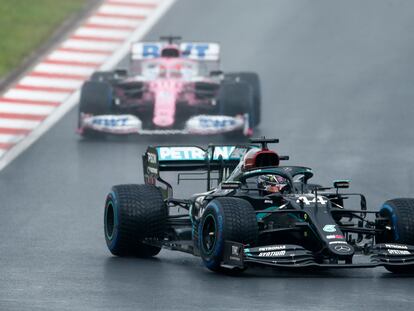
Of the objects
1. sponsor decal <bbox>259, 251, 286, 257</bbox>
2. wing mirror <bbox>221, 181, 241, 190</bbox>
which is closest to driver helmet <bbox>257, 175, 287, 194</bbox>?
wing mirror <bbox>221, 181, 241, 190</bbox>

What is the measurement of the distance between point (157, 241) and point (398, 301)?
13.8 feet

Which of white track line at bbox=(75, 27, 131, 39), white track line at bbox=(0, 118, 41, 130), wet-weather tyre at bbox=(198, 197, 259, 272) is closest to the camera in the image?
wet-weather tyre at bbox=(198, 197, 259, 272)

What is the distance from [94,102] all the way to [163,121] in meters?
1.52

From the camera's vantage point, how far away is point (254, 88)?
1388 inches

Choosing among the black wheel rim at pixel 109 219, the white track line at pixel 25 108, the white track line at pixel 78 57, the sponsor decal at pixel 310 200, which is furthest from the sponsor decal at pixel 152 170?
the white track line at pixel 78 57

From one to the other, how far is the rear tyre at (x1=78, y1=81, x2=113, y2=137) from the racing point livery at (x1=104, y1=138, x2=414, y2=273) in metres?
12.1

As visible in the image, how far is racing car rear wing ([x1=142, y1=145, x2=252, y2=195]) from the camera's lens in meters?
20.8

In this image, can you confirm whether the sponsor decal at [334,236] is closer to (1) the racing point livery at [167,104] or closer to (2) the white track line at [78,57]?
(1) the racing point livery at [167,104]

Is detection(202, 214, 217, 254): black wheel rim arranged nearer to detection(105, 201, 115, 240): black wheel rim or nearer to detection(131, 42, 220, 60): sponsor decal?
detection(105, 201, 115, 240): black wheel rim

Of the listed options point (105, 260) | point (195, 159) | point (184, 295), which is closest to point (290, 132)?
point (195, 159)

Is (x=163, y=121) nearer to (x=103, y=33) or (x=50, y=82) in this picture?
(x=50, y=82)

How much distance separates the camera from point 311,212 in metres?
17.9

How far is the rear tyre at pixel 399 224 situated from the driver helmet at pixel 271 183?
129 cm

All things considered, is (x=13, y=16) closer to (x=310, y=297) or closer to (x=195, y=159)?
(x=195, y=159)
